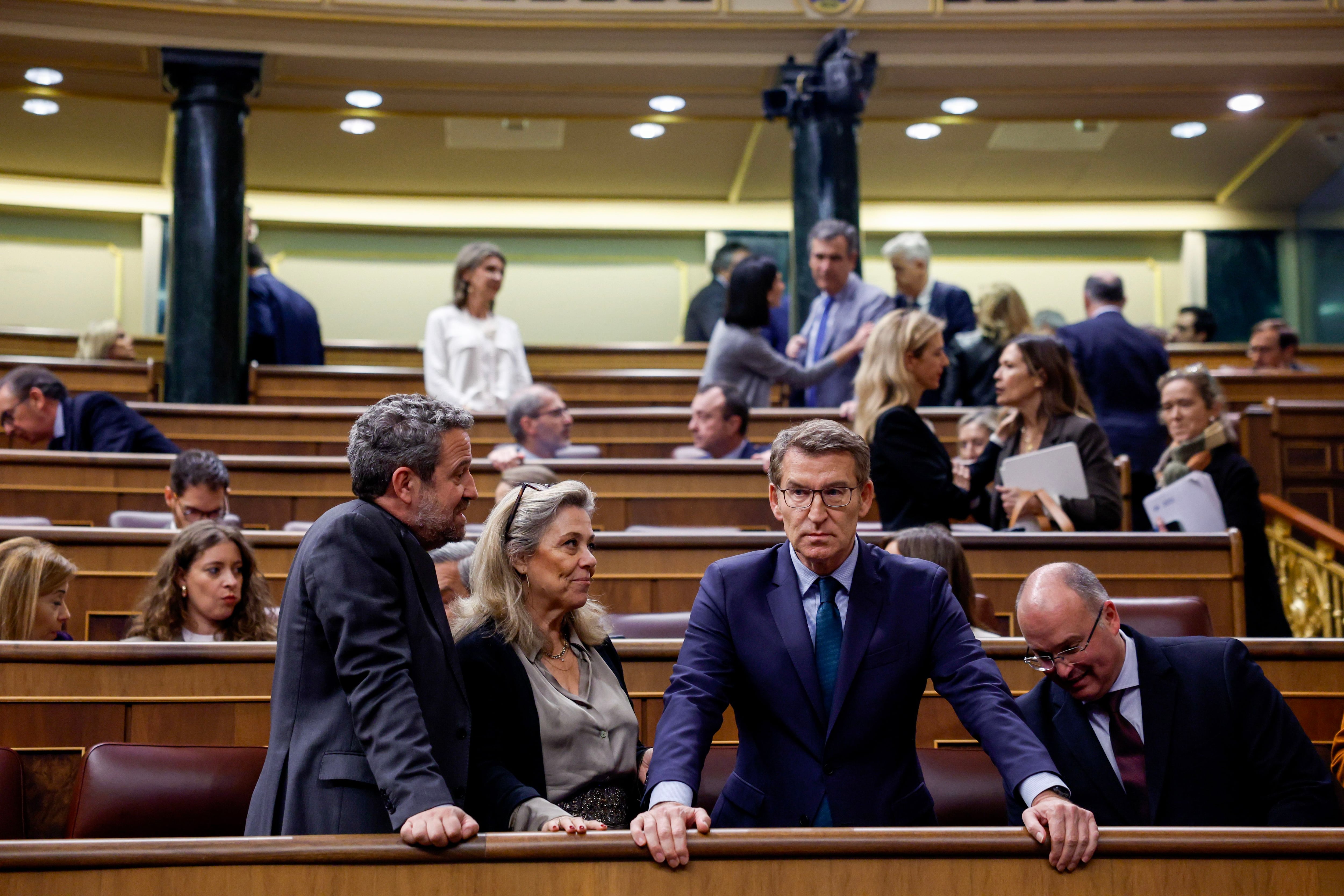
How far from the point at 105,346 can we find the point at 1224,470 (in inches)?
225

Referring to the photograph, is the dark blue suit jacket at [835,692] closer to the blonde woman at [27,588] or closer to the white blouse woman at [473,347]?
the blonde woman at [27,588]

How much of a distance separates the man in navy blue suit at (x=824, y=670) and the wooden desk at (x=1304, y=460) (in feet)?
13.0

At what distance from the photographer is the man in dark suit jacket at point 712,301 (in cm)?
774

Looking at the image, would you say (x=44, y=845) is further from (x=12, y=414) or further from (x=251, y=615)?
(x=12, y=414)

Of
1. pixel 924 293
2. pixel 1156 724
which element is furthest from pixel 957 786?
pixel 924 293

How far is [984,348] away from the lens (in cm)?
574

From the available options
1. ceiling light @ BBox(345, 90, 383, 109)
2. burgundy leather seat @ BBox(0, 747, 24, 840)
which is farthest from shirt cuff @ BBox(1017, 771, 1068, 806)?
ceiling light @ BBox(345, 90, 383, 109)

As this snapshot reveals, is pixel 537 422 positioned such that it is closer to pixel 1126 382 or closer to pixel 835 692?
pixel 1126 382

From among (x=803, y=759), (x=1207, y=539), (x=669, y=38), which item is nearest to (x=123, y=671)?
(x=803, y=759)

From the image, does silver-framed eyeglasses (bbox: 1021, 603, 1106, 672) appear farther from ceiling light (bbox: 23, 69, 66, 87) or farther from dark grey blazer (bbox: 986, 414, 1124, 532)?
ceiling light (bbox: 23, 69, 66, 87)

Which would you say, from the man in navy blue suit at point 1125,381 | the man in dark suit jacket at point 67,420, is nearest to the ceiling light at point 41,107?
the man in dark suit jacket at point 67,420

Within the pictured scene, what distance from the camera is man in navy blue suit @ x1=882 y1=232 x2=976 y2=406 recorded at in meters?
5.93

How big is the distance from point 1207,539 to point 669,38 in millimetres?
4487

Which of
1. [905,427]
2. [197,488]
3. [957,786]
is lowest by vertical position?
[957,786]
